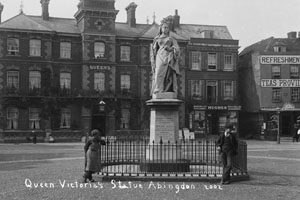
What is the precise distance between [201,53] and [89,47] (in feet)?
43.5

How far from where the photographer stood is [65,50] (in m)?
50.0

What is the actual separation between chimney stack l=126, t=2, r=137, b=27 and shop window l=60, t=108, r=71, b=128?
12672 mm

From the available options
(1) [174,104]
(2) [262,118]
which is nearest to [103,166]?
(1) [174,104]

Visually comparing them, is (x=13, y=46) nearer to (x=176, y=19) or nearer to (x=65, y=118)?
(x=65, y=118)

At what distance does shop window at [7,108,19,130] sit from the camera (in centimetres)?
4750

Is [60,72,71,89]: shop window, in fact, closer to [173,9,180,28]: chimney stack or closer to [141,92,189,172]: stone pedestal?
[173,9,180,28]: chimney stack

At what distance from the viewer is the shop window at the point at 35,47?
1921 inches

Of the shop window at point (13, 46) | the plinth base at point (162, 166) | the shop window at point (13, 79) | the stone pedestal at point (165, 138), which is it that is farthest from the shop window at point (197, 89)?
the plinth base at point (162, 166)

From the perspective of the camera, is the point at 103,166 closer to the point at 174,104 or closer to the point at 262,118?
the point at 174,104

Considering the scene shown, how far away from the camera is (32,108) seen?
1897 inches

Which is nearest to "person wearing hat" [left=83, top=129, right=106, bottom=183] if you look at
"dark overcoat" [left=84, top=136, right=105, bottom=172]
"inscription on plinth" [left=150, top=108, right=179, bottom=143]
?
"dark overcoat" [left=84, top=136, right=105, bottom=172]

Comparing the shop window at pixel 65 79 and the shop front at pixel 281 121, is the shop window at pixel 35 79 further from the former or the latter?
the shop front at pixel 281 121

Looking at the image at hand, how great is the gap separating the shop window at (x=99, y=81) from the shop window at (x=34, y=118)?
20.9ft

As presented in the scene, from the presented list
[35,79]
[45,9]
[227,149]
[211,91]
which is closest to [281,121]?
[211,91]
